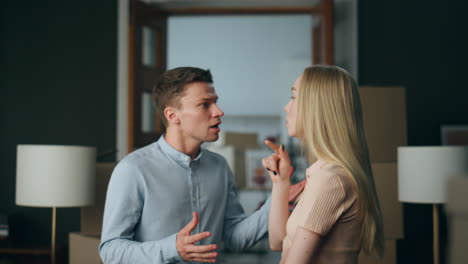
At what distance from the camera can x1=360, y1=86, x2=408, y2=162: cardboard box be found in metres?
3.12

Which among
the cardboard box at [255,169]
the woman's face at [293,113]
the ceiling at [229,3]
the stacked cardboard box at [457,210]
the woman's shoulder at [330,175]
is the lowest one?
the cardboard box at [255,169]

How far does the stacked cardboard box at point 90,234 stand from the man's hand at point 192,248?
5.01ft

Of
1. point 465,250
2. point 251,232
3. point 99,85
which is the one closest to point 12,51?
point 99,85

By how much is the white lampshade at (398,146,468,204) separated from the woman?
1.47 metres

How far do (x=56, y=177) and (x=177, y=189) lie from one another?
134 centimetres

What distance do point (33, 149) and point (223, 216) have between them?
60.0 inches

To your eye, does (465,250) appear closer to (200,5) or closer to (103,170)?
(103,170)

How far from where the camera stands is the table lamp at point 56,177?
3.08 meters

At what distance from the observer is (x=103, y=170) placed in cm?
322

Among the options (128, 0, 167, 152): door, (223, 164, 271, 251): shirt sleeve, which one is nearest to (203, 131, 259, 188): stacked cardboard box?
(128, 0, 167, 152): door

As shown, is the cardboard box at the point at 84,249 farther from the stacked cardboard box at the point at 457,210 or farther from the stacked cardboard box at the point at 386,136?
the stacked cardboard box at the point at 457,210

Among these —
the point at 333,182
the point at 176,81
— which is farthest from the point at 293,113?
the point at 176,81

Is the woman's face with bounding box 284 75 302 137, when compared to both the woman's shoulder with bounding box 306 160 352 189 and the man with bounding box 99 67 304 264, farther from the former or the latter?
the man with bounding box 99 67 304 264

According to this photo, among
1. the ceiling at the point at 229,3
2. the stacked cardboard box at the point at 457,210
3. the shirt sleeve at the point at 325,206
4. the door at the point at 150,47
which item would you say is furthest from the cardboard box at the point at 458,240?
the ceiling at the point at 229,3
